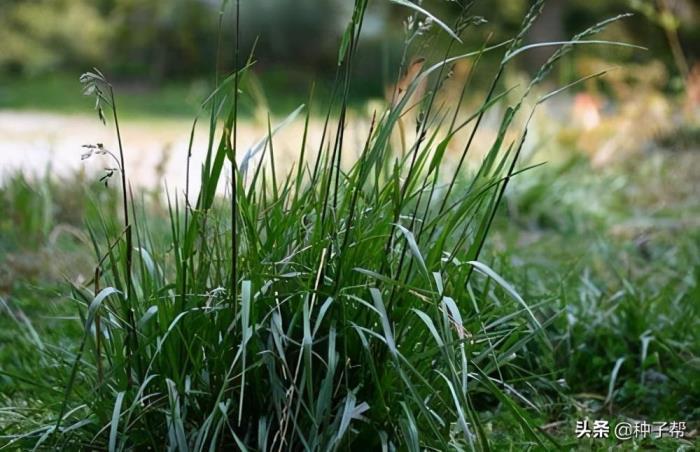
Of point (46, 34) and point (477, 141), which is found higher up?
point (46, 34)

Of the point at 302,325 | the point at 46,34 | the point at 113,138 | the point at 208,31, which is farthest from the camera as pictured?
the point at 208,31

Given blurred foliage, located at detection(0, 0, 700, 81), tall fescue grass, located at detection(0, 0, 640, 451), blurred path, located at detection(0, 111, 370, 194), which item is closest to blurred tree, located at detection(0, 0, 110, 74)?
blurred foliage, located at detection(0, 0, 700, 81)

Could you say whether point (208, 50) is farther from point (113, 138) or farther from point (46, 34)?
point (113, 138)

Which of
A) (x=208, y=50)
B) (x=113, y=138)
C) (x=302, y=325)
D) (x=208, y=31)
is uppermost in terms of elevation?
(x=208, y=31)

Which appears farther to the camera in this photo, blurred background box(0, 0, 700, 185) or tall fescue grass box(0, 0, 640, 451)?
blurred background box(0, 0, 700, 185)

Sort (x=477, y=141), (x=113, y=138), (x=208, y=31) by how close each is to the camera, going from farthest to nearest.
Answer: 1. (x=208, y=31)
2. (x=113, y=138)
3. (x=477, y=141)

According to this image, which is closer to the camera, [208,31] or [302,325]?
[302,325]

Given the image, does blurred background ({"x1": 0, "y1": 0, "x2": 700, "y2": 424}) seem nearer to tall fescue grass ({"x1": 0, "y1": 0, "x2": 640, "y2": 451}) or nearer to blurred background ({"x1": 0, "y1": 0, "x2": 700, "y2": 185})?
blurred background ({"x1": 0, "y1": 0, "x2": 700, "y2": 185})

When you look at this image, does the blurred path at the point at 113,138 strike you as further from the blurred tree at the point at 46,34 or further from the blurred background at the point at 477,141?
the blurred tree at the point at 46,34

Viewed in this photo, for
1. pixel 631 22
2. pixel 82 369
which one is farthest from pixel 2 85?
pixel 82 369

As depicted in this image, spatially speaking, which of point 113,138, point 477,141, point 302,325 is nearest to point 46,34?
point 113,138

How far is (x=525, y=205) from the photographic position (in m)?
5.83

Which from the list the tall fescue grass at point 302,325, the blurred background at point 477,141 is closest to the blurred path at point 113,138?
the blurred background at point 477,141

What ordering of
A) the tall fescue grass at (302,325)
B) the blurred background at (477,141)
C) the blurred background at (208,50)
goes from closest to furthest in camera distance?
the tall fescue grass at (302,325) < the blurred background at (477,141) < the blurred background at (208,50)
